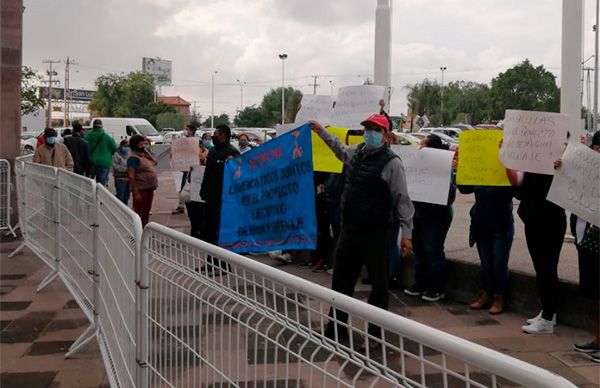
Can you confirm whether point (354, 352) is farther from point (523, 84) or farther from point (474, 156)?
point (523, 84)

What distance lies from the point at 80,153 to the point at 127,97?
85337mm

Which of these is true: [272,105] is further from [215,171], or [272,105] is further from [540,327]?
[540,327]

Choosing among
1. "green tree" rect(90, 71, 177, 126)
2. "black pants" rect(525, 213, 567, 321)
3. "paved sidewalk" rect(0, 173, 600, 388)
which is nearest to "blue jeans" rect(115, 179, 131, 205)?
"paved sidewalk" rect(0, 173, 600, 388)

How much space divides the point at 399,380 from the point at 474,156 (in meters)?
4.63

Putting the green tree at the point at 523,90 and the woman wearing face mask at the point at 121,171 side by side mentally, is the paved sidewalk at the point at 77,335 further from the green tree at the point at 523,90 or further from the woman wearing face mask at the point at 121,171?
the green tree at the point at 523,90

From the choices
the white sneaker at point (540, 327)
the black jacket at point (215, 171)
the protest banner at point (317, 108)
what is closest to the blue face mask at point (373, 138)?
the white sneaker at point (540, 327)

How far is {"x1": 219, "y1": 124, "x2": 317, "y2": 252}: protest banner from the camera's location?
18.1 ft

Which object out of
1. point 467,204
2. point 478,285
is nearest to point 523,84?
point 467,204

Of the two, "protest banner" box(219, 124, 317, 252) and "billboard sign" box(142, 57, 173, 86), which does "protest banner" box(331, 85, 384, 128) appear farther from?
"billboard sign" box(142, 57, 173, 86)

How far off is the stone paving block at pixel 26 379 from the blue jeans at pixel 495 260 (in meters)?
3.86

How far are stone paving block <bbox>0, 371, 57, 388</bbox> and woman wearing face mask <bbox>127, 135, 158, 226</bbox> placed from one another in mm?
4746

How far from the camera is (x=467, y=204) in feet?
50.5

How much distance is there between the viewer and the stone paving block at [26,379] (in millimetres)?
4273

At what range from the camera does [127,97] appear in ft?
311
